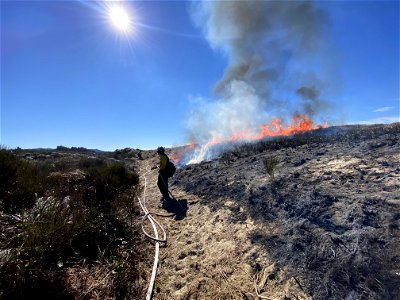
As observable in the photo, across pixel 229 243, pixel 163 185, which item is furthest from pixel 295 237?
pixel 163 185

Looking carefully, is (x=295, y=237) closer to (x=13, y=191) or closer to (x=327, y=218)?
(x=327, y=218)

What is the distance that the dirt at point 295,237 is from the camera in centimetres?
428

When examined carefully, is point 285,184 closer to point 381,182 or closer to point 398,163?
point 381,182

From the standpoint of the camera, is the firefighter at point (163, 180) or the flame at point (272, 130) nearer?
the firefighter at point (163, 180)

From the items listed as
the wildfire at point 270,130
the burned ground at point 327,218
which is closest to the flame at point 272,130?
the wildfire at point 270,130

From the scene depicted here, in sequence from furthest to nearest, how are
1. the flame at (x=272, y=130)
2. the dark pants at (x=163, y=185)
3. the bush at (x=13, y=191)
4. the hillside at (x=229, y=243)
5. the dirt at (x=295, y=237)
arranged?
the flame at (x=272, y=130)
the dark pants at (x=163, y=185)
the bush at (x=13, y=191)
the dirt at (x=295, y=237)
the hillside at (x=229, y=243)

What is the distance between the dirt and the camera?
4.28 meters

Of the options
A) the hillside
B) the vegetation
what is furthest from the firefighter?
the vegetation

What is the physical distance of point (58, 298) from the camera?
3.88 metres

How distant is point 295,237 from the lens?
5.47 metres

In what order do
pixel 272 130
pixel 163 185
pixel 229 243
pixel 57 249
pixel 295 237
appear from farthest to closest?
pixel 272 130
pixel 163 185
pixel 229 243
pixel 295 237
pixel 57 249

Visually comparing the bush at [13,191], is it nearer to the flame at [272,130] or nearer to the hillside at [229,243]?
the hillside at [229,243]

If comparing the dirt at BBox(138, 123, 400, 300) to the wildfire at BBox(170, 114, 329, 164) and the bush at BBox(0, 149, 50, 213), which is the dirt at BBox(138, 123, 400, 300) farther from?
the wildfire at BBox(170, 114, 329, 164)

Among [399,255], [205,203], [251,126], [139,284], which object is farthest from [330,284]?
[251,126]
